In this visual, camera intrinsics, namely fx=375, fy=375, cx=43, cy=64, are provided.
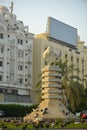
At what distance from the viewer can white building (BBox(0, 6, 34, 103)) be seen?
62062mm

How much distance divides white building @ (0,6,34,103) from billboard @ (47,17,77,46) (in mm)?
6382

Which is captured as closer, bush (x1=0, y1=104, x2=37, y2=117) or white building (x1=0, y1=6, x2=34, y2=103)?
bush (x1=0, y1=104, x2=37, y2=117)

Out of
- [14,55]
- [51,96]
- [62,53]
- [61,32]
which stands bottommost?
[51,96]

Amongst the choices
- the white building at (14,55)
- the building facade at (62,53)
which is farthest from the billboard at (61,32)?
the white building at (14,55)

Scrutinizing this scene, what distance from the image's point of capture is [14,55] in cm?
6419

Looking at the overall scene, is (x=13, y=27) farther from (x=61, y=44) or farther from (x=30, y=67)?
(x=61, y=44)

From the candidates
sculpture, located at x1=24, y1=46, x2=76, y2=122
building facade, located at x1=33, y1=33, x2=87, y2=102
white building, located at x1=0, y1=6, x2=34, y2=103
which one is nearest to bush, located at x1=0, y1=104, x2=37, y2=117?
white building, located at x1=0, y1=6, x2=34, y2=103

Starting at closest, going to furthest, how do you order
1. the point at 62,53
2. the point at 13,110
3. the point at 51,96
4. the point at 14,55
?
the point at 51,96 < the point at 13,110 < the point at 14,55 < the point at 62,53

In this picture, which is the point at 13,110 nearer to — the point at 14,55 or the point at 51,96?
the point at 14,55

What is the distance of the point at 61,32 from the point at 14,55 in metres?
15.9

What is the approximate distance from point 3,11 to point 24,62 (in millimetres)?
9670

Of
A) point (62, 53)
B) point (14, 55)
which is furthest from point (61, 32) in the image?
point (14, 55)

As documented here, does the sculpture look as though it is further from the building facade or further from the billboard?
the billboard

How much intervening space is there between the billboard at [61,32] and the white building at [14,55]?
6382mm
